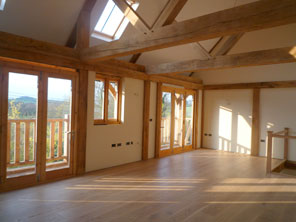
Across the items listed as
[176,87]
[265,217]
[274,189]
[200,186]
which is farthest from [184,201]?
[176,87]

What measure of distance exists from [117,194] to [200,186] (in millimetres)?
1644

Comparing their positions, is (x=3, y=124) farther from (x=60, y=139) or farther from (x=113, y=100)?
(x=113, y=100)

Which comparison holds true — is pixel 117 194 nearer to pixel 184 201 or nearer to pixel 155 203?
pixel 155 203

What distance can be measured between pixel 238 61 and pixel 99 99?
10.9ft

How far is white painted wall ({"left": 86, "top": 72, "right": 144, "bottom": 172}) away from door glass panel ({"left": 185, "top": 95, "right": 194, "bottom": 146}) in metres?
2.52

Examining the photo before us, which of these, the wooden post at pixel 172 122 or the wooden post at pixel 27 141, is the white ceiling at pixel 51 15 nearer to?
the wooden post at pixel 27 141

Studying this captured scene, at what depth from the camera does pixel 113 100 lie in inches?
235

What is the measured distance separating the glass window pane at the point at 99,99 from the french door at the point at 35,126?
2.63 ft

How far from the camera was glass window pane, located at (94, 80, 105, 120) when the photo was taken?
5.46 m

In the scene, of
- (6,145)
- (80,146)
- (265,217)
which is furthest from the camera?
(80,146)

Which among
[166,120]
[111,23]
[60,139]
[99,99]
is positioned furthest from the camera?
[166,120]

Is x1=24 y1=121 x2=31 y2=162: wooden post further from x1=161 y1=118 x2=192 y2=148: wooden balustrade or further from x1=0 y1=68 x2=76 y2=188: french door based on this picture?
x1=161 y1=118 x2=192 y2=148: wooden balustrade

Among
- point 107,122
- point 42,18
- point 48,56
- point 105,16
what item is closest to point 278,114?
point 107,122

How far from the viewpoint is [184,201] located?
3.63m
